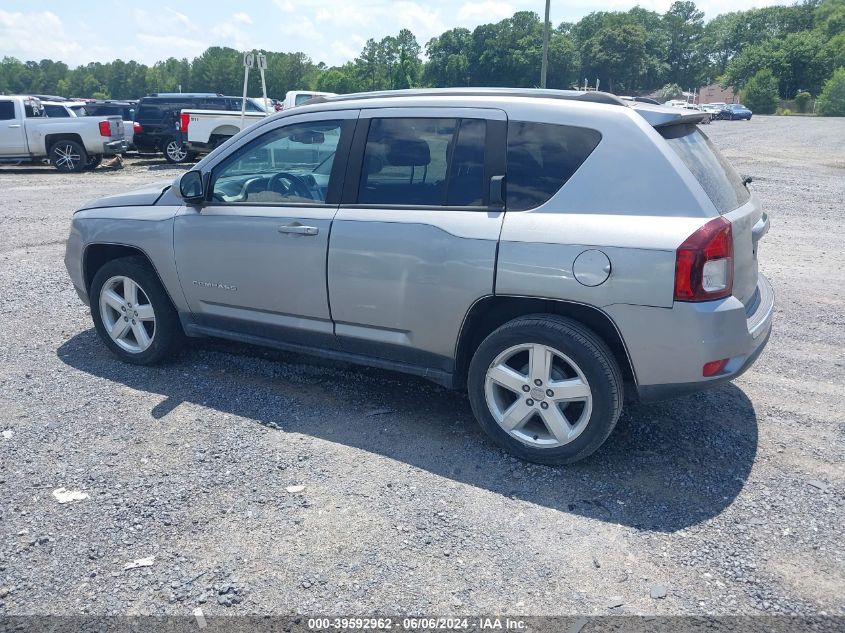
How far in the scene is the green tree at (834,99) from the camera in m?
69.2

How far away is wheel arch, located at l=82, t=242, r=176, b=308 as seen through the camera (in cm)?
518

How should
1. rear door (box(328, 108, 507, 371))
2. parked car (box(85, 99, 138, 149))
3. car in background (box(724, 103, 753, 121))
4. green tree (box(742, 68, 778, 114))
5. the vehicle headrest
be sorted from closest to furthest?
rear door (box(328, 108, 507, 371))
the vehicle headrest
parked car (box(85, 99, 138, 149))
car in background (box(724, 103, 753, 121))
green tree (box(742, 68, 778, 114))

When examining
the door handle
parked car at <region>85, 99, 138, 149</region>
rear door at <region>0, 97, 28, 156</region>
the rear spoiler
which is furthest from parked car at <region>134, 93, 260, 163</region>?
the rear spoiler

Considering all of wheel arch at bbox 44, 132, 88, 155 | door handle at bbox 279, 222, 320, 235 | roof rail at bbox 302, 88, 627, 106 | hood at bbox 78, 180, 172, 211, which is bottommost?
wheel arch at bbox 44, 132, 88, 155

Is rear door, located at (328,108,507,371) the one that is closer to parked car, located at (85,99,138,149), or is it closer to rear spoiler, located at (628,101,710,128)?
rear spoiler, located at (628,101,710,128)

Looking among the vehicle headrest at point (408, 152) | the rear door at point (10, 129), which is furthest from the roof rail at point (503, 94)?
the rear door at point (10, 129)

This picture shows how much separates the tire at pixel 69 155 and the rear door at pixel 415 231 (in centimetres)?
1722

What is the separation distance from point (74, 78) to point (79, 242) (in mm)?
158288

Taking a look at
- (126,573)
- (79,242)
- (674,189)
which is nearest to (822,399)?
(674,189)

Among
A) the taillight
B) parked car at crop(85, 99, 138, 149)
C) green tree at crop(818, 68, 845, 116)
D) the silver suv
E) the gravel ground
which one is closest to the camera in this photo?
the gravel ground

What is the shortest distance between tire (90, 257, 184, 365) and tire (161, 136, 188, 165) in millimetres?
16856

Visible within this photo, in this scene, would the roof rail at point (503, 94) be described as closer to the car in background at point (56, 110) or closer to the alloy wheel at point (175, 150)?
Answer: the car in background at point (56, 110)

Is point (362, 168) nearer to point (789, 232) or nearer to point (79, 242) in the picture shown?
point (79, 242)

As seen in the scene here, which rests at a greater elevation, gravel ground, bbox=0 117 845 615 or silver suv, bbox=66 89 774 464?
silver suv, bbox=66 89 774 464
